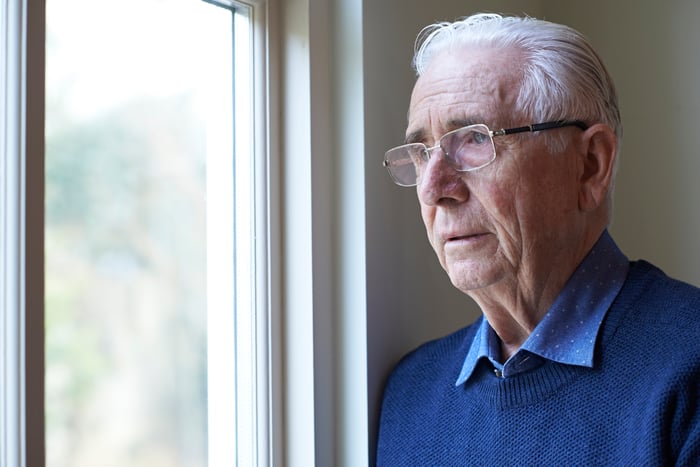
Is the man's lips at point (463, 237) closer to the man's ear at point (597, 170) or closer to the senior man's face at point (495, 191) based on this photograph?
the senior man's face at point (495, 191)

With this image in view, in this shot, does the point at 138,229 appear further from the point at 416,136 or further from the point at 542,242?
the point at 542,242

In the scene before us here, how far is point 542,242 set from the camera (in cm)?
133

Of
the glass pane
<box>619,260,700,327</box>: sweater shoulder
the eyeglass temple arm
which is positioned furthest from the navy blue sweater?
the glass pane

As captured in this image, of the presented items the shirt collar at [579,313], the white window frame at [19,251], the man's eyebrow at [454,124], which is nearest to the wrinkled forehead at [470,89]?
the man's eyebrow at [454,124]

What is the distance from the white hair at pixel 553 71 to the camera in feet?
4.32

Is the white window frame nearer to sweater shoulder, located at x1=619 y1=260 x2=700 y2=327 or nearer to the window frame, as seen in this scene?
the window frame

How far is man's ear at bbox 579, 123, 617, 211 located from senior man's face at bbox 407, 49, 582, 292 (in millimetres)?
28

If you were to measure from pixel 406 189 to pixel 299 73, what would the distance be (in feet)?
1.18

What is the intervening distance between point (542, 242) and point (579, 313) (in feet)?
0.49

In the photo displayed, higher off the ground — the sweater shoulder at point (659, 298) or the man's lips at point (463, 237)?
A: the man's lips at point (463, 237)

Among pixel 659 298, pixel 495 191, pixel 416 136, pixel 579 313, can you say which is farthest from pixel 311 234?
pixel 659 298

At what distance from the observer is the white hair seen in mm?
1315

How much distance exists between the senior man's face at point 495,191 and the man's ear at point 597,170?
0.09 ft

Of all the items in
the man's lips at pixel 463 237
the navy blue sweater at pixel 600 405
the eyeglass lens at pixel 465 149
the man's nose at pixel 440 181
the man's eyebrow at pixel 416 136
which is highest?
the man's eyebrow at pixel 416 136
